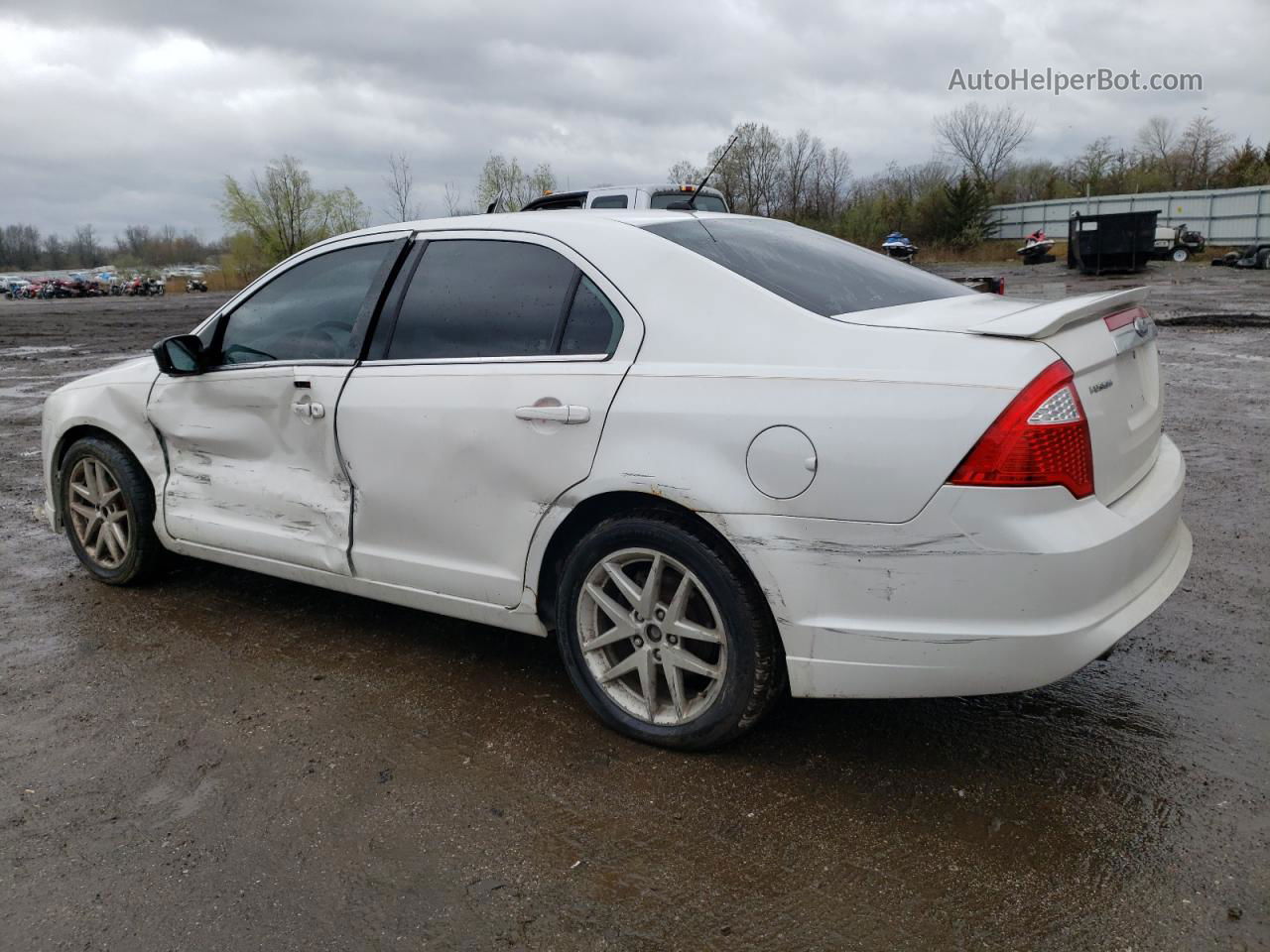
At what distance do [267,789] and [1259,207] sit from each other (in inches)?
1739

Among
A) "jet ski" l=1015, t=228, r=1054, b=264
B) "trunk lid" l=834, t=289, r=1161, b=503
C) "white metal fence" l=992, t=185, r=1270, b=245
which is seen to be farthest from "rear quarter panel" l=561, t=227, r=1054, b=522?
"jet ski" l=1015, t=228, r=1054, b=264

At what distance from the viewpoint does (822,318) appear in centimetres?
291

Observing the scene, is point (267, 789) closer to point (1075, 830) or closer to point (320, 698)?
point (320, 698)

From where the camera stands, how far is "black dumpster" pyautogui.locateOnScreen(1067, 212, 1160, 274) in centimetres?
2998

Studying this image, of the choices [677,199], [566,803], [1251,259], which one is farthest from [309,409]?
[1251,259]

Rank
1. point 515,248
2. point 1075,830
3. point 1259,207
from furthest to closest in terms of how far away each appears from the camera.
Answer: point 1259,207 < point 515,248 < point 1075,830

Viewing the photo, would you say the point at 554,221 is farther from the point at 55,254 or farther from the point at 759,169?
the point at 55,254

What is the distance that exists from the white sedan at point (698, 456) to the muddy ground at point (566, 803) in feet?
1.11

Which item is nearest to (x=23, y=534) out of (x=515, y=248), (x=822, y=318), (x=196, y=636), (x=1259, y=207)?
(x=196, y=636)

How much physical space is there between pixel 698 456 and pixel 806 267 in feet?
2.95

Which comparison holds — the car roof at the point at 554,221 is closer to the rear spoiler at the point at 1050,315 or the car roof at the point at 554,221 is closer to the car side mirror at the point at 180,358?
the car side mirror at the point at 180,358

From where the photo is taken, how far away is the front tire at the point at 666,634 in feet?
9.57

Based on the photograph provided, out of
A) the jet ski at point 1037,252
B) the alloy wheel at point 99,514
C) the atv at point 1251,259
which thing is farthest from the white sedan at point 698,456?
the jet ski at point 1037,252

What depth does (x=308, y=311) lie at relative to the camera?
4.12 metres
